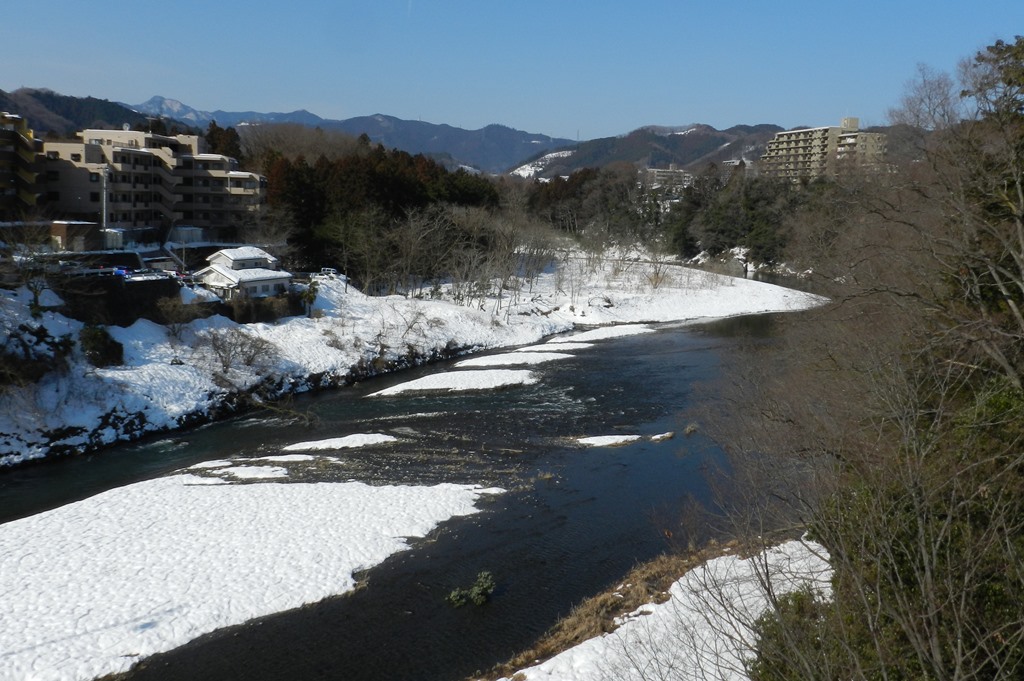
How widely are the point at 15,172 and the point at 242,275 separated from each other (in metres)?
8.70

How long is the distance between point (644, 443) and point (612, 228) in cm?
3850

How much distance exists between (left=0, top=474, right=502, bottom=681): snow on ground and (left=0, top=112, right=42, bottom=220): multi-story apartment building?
16228 mm

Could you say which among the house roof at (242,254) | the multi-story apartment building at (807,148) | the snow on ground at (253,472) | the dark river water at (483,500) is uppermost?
the multi-story apartment building at (807,148)

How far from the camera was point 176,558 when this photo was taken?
10.6m

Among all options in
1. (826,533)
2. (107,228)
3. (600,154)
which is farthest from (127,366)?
(600,154)

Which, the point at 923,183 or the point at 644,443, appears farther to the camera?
the point at 644,443

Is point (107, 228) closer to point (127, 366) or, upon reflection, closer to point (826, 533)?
point (127, 366)

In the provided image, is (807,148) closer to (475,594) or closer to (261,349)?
(261,349)

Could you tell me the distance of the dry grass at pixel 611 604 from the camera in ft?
27.0

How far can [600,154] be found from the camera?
149 metres

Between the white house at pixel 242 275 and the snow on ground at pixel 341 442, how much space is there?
31.0ft

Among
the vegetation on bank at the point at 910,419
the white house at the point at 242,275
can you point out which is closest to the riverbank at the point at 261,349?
the vegetation on bank at the point at 910,419

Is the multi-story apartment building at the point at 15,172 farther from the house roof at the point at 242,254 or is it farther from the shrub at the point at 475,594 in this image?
the shrub at the point at 475,594

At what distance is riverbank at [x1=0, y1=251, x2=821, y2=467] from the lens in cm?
1684
